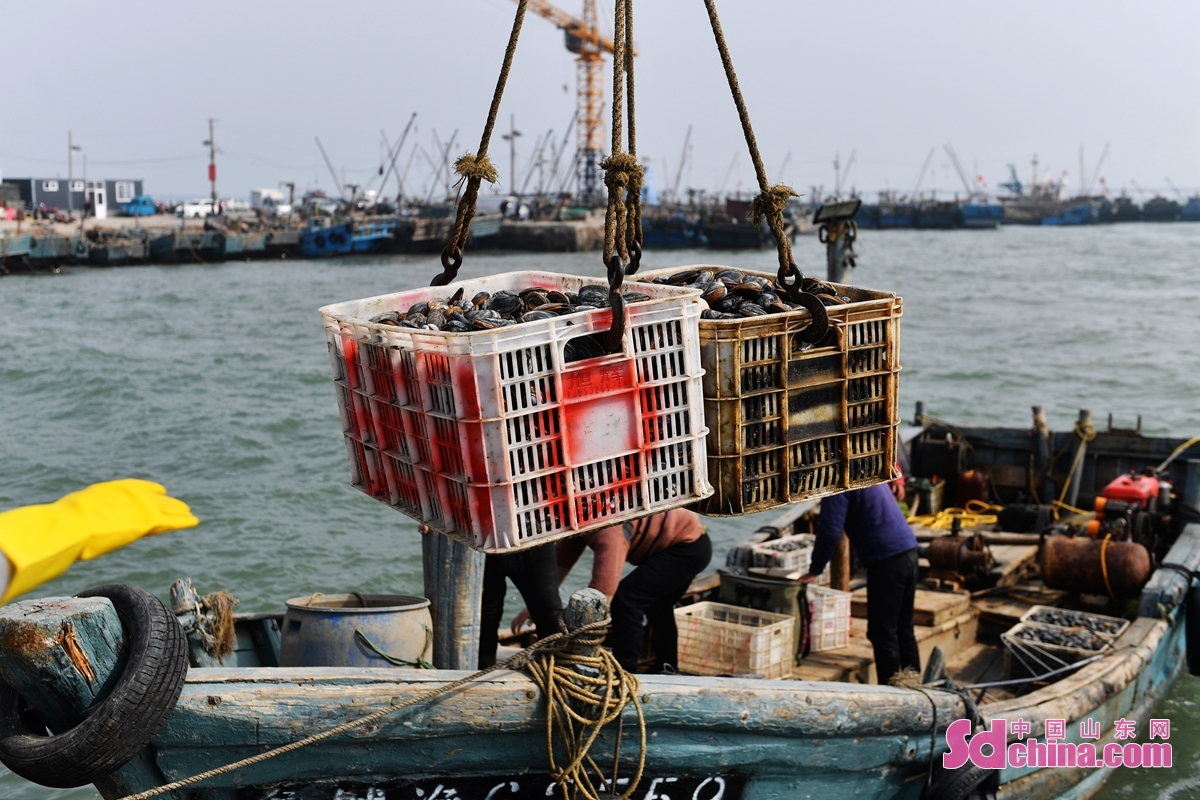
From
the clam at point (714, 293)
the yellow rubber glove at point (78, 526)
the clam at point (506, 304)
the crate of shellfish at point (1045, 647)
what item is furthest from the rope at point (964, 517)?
the yellow rubber glove at point (78, 526)

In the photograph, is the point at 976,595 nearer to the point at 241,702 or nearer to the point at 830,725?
the point at 830,725

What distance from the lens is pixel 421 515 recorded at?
3842mm

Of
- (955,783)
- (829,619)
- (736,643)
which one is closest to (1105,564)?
(829,619)

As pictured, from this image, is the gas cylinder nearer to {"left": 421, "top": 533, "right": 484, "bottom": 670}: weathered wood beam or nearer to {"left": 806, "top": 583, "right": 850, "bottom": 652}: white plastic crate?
{"left": 806, "top": 583, "right": 850, "bottom": 652}: white plastic crate

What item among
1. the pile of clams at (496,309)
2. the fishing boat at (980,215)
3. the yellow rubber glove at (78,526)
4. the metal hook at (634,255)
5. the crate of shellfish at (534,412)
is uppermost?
→ the fishing boat at (980,215)

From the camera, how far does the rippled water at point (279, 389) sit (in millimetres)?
13617

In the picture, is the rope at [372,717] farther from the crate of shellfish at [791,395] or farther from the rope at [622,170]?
the rope at [622,170]

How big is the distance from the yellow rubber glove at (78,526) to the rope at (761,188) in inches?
86.1

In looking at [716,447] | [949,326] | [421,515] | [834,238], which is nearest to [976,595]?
[834,238]

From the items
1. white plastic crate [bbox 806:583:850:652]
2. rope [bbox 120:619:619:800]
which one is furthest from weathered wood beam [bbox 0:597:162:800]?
white plastic crate [bbox 806:583:850:652]

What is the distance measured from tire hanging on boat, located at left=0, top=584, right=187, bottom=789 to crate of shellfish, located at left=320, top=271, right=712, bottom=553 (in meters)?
0.90

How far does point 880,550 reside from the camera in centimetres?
631

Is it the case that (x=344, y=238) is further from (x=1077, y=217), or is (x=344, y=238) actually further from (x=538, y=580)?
(x=1077, y=217)

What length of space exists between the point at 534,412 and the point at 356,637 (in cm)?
188
